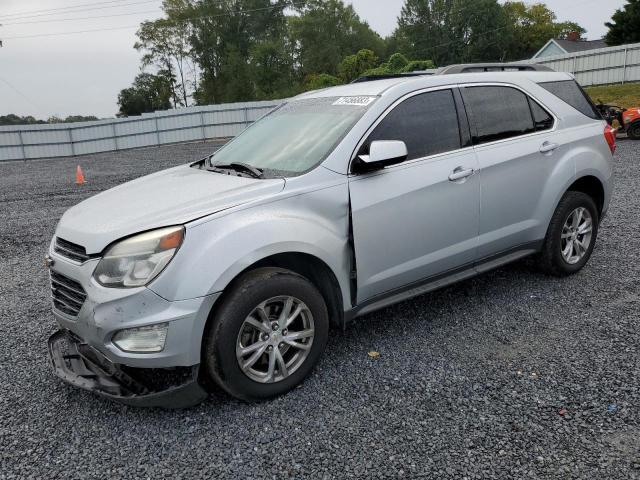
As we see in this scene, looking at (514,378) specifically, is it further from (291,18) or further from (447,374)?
(291,18)

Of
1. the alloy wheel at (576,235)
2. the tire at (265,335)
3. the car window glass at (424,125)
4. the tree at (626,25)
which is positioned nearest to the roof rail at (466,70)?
the car window glass at (424,125)

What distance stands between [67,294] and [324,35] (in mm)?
65057

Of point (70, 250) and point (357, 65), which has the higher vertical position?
point (357, 65)

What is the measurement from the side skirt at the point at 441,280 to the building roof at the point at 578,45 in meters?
50.9

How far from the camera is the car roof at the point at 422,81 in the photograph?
3.75m

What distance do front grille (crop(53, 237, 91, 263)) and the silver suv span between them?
0.04 ft

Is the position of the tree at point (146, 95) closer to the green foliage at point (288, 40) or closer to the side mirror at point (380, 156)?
the green foliage at point (288, 40)

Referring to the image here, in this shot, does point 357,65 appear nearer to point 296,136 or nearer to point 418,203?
point 296,136

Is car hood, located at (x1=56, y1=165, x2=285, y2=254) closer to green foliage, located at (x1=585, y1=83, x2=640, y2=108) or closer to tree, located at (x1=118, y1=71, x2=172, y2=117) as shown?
green foliage, located at (x1=585, y1=83, x2=640, y2=108)

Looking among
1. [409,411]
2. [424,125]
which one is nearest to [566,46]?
[424,125]

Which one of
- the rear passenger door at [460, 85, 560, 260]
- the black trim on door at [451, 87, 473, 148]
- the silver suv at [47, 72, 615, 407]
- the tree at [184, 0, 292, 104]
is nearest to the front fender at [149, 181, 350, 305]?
the silver suv at [47, 72, 615, 407]

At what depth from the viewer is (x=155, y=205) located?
122 inches

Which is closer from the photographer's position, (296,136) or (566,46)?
(296,136)

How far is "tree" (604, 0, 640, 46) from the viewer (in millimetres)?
34031
